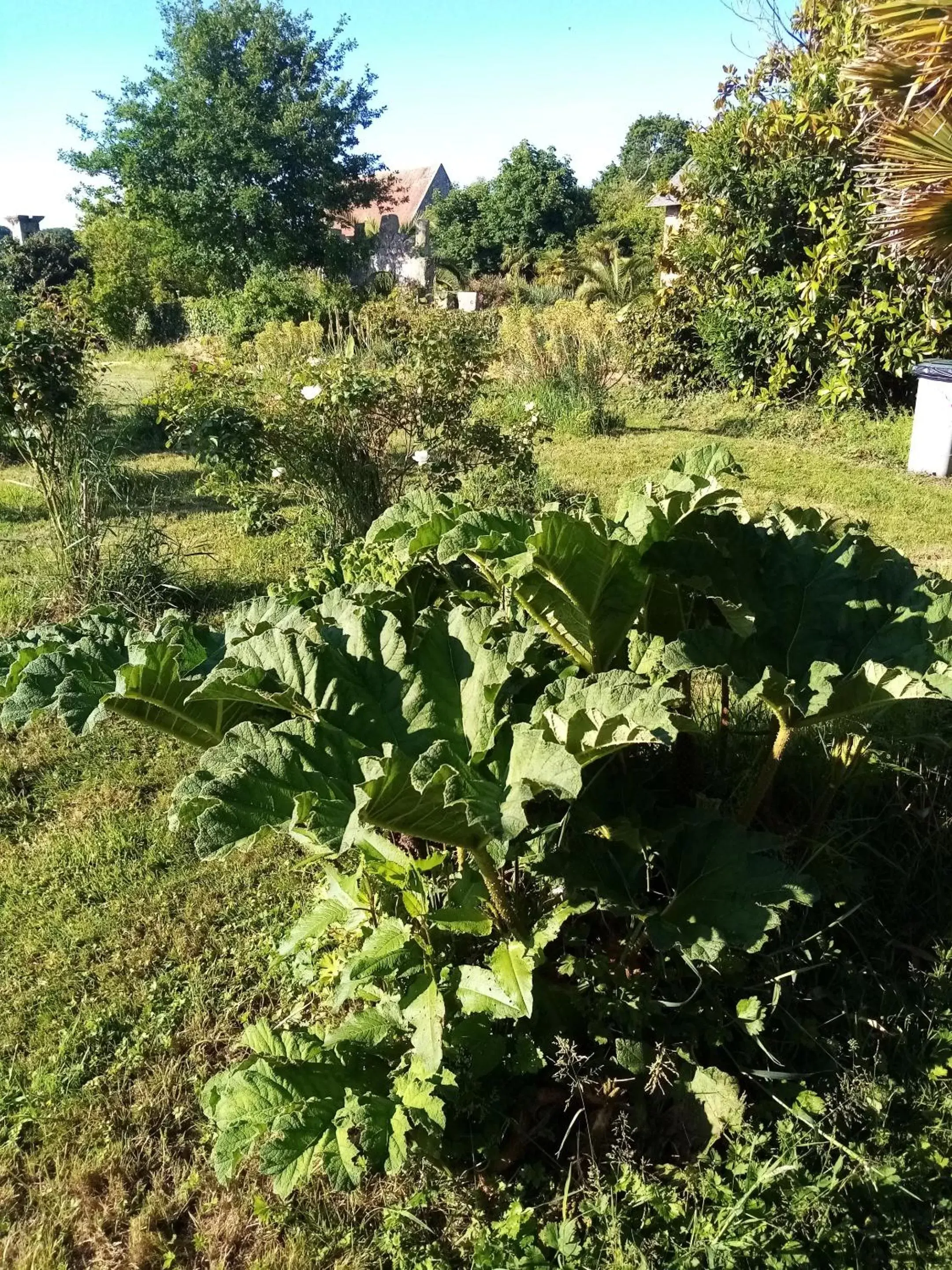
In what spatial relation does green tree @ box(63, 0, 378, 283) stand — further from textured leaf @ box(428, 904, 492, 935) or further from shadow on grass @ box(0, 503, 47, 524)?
textured leaf @ box(428, 904, 492, 935)

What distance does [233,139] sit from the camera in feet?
74.1

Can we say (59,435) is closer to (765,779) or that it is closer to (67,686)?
(67,686)

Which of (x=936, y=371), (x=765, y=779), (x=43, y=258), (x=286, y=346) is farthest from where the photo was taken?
(x=43, y=258)

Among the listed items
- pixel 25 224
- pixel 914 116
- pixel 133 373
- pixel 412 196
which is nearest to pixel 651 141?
pixel 412 196

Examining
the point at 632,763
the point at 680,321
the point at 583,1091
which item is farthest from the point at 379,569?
the point at 680,321

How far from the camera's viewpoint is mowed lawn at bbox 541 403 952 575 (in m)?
6.27

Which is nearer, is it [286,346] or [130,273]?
[286,346]

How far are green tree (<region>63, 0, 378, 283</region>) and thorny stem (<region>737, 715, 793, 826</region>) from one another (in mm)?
24174

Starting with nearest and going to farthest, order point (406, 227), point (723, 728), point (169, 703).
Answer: point (169, 703) < point (723, 728) < point (406, 227)

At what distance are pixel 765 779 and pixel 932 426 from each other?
6.71 m

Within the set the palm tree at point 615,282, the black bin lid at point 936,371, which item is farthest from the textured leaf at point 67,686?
the palm tree at point 615,282

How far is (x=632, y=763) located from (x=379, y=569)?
1310mm

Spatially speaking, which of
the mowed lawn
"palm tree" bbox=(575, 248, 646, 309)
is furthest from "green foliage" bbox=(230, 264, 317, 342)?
the mowed lawn

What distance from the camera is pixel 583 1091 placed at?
195 cm
